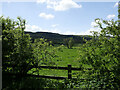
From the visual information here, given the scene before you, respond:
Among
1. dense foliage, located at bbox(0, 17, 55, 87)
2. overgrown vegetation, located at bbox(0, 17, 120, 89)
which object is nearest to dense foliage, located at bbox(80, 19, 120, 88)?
overgrown vegetation, located at bbox(0, 17, 120, 89)

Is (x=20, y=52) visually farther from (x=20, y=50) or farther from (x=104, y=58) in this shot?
(x=104, y=58)

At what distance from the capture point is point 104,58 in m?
5.57

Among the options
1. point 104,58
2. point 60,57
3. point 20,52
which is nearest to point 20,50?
point 20,52

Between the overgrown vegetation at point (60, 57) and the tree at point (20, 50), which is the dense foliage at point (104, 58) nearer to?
the overgrown vegetation at point (60, 57)

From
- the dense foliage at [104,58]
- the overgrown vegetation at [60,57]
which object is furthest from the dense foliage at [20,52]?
the dense foliage at [104,58]

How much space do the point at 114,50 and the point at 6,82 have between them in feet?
20.5

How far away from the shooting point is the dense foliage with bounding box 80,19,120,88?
5.50 metres

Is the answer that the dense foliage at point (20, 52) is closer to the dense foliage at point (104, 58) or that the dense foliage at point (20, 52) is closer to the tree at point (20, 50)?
the tree at point (20, 50)

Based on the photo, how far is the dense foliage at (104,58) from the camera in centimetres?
550

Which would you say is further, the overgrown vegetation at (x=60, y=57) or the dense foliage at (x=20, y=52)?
the dense foliage at (x=20, y=52)

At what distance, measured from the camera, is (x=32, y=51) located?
7.86 meters

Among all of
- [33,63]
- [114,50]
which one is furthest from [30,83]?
[114,50]

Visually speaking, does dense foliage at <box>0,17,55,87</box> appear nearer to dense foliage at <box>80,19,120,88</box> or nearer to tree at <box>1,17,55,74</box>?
tree at <box>1,17,55,74</box>

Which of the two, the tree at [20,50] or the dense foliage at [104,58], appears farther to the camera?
the tree at [20,50]
